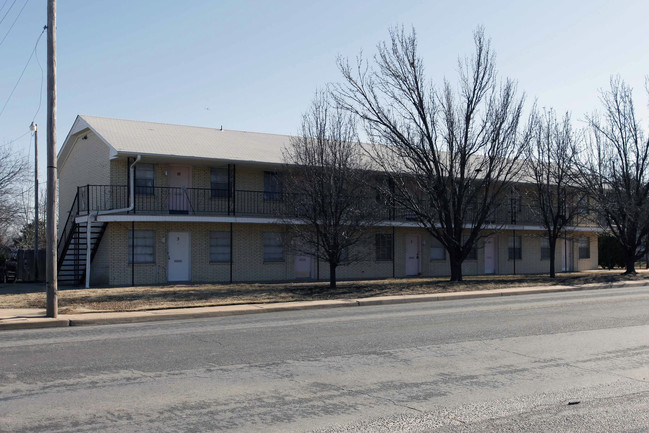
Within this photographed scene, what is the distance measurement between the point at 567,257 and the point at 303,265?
18.5m

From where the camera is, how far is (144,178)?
81.8 feet

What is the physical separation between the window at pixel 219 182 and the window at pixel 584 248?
23.5 metres

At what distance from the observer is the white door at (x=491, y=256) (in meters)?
34.5

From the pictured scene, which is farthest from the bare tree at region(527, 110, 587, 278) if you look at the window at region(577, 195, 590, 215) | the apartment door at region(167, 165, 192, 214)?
the apartment door at region(167, 165, 192, 214)

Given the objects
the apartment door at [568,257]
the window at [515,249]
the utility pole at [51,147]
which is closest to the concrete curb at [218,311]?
the utility pole at [51,147]

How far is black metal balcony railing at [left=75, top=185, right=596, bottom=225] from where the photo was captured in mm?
24250

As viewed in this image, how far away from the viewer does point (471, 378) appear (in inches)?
305

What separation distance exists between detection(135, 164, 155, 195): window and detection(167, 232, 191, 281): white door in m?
2.00

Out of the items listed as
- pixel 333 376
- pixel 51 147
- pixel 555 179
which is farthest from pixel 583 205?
pixel 333 376

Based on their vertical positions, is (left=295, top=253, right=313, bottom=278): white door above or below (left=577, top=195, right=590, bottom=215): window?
below

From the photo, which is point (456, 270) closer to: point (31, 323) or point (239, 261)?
point (239, 261)

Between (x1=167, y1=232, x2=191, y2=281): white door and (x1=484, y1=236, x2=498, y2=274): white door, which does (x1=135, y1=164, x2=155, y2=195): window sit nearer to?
(x1=167, y1=232, x2=191, y2=281): white door

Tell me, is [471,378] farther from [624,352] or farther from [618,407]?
[624,352]

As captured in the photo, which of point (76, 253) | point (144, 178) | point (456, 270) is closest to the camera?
point (76, 253)
